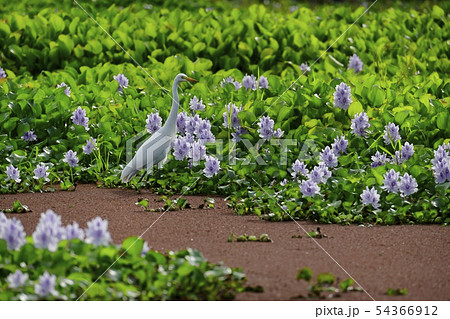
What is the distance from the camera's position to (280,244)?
4340mm

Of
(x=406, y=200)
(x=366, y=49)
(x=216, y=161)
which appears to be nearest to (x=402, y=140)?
(x=406, y=200)

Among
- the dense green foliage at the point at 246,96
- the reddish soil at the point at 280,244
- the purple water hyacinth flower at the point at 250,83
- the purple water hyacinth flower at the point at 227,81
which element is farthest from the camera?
the purple water hyacinth flower at the point at 227,81

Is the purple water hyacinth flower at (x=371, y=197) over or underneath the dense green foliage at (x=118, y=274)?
underneath

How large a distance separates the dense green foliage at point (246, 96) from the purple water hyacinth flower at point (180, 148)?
16 centimetres

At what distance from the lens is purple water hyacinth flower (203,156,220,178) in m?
5.50

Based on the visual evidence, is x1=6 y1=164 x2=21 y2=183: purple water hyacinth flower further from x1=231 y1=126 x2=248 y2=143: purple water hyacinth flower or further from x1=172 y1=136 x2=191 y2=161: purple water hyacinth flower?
x1=231 y1=126 x2=248 y2=143: purple water hyacinth flower

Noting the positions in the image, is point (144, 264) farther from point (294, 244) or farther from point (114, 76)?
point (114, 76)

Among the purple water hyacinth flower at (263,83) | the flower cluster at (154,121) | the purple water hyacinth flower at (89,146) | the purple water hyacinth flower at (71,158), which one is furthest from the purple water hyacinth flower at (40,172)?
the purple water hyacinth flower at (263,83)

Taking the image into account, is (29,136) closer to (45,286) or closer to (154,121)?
(154,121)

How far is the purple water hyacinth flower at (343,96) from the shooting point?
605cm

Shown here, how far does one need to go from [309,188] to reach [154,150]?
1176 mm

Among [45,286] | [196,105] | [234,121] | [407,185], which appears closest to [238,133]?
[234,121]

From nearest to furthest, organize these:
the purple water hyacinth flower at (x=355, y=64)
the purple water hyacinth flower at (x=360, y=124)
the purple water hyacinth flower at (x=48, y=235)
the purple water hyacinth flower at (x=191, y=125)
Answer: the purple water hyacinth flower at (x=48, y=235)
the purple water hyacinth flower at (x=360, y=124)
the purple water hyacinth flower at (x=191, y=125)
the purple water hyacinth flower at (x=355, y=64)

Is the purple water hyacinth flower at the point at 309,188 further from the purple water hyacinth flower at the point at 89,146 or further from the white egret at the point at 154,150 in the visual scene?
the purple water hyacinth flower at the point at 89,146
